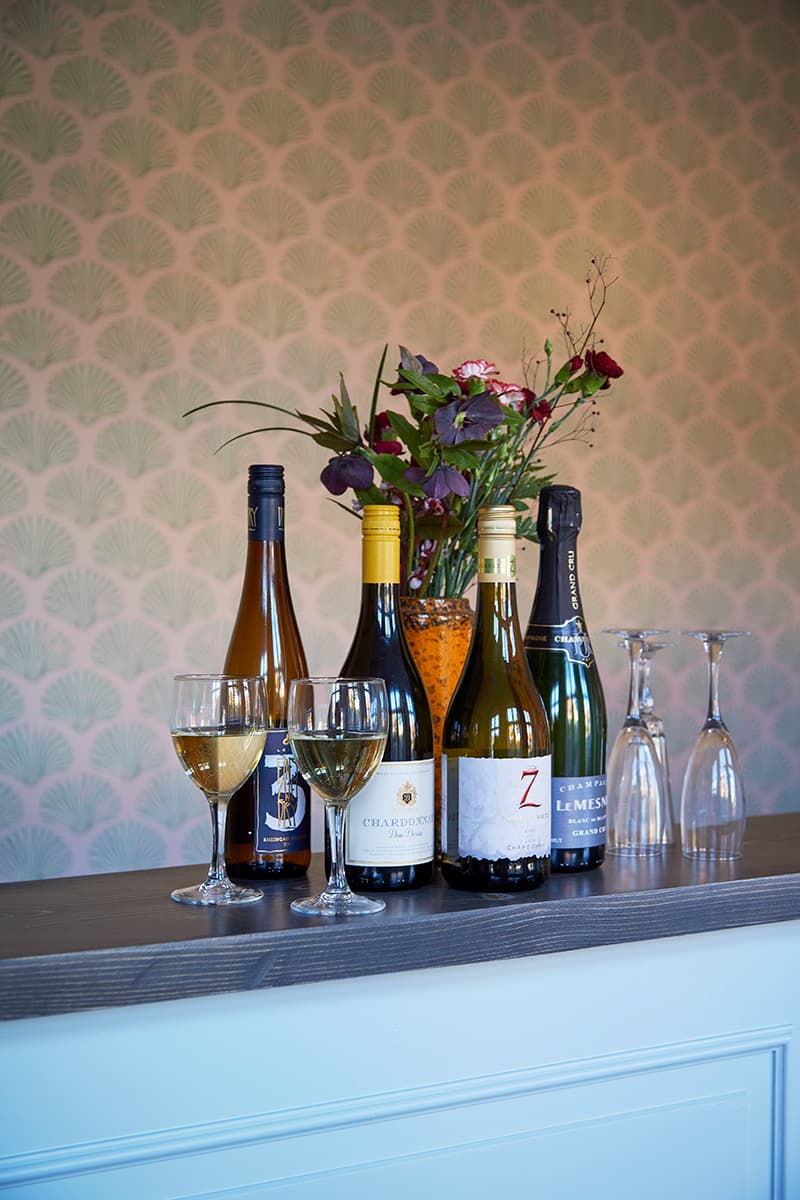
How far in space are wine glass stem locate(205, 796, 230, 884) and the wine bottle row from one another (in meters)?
0.06

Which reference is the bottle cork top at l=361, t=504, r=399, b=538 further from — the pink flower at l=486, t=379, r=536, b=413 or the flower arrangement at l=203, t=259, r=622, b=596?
the pink flower at l=486, t=379, r=536, b=413

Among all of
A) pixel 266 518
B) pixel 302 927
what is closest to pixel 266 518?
pixel 266 518

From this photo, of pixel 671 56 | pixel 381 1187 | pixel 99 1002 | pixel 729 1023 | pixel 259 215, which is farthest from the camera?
pixel 671 56

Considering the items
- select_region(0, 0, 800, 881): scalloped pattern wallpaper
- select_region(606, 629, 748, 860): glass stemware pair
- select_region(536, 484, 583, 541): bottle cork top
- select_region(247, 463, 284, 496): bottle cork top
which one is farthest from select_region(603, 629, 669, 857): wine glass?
select_region(0, 0, 800, 881): scalloped pattern wallpaper

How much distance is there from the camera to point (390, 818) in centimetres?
84

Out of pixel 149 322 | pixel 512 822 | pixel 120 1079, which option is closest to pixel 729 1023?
pixel 512 822

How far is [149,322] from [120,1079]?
8.15ft

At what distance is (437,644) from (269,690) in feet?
0.47

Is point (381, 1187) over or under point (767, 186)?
under

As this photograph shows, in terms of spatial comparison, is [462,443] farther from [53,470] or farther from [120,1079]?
[53,470]

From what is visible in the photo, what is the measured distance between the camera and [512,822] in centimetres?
84

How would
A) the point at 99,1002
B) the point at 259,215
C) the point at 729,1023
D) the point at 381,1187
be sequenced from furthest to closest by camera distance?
the point at 259,215, the point at 729,1023, the point at 381,1187, the point at 99,1002

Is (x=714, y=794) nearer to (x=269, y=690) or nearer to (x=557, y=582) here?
(x=557, y=582)

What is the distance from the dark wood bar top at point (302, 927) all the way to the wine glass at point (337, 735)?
0.13 feet
